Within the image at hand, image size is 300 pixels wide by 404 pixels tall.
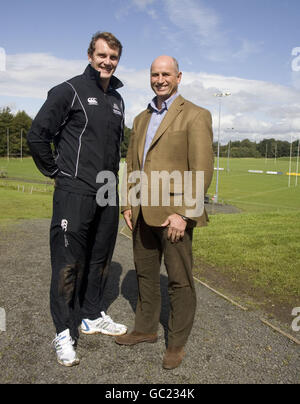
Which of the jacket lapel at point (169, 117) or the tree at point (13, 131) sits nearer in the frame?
the jacket lapel at point (169, 117)

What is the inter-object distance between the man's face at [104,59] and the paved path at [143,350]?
2633mm

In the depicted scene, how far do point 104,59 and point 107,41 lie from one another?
16cm

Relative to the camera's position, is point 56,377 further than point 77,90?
No

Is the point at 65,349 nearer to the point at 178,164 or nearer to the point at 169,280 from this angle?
the point at 169,280

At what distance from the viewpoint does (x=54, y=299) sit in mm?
3338

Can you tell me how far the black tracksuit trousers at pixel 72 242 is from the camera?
3.26 metres

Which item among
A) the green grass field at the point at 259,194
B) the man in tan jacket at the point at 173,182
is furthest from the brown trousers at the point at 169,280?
the green grass field at the point at 259,194

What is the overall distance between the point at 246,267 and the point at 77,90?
444 cm

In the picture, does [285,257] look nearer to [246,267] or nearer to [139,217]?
[246,267]

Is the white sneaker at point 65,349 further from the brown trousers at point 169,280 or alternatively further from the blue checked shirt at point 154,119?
the blue checked shirt at point 154,119

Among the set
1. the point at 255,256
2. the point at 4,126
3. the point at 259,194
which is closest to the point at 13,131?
the point at 4,126

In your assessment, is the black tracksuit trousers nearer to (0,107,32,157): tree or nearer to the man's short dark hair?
the man's short dark hair

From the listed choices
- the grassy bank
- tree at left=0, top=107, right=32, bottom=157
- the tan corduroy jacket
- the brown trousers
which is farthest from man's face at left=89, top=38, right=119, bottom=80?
tree at left=0, top=107, right=32, bottom=157
